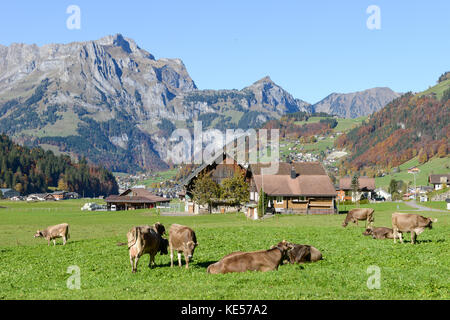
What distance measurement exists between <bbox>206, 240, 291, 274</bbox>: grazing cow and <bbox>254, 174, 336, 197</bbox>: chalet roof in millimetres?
67769

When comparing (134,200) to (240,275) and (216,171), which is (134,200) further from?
(240,275)

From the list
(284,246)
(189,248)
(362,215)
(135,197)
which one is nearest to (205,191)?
(362,215)

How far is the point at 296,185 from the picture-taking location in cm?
9138

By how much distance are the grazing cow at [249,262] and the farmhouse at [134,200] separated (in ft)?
488

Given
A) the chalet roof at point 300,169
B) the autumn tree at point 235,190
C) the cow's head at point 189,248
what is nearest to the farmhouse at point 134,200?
the autumn tree at point 235,190

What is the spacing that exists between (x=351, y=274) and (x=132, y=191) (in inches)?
6303

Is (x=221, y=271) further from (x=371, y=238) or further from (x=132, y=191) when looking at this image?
(x=132, y=191)

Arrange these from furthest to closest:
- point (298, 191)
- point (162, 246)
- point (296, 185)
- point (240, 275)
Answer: point (296, 185)
point (298, 191)
point (162, 246)
point (240, 275)

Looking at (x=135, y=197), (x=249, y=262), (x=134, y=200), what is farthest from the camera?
(x=135, y=197)

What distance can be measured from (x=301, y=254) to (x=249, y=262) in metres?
3.30

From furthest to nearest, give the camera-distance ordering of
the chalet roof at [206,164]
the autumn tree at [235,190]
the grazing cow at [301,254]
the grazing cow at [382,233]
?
the chalet roof at [206,164] → the autumn tree at [235,190] → the grazing cow at [382,233] → the grazing cow at [301,254]

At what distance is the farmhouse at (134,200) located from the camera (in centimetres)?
16650

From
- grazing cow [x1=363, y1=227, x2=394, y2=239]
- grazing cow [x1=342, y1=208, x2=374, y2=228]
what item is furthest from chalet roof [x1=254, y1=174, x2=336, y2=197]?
grazing cow [x1=363, y1=227, x2=394, y2=239]

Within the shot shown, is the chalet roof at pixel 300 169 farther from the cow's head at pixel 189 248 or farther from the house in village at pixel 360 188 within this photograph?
the house in village at pixel 360 188
